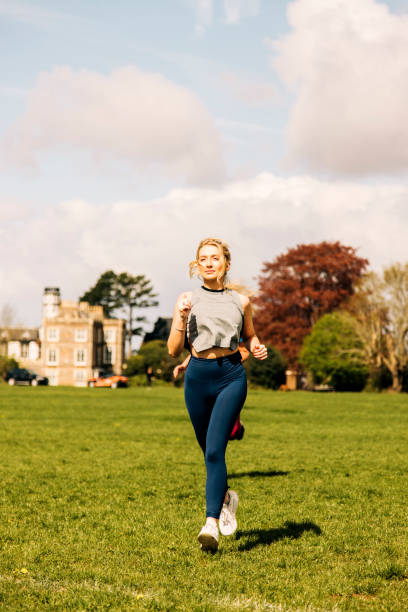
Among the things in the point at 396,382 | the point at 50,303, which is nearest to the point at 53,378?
the point at 50,303

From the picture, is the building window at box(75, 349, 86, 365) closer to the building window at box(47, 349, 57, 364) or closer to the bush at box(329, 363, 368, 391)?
the building window at box(47, 349, 57, 364)

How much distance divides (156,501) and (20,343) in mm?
91792

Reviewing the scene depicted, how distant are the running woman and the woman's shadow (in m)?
0.40

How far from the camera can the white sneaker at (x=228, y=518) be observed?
18.6 feet

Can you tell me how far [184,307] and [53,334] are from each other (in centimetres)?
8321

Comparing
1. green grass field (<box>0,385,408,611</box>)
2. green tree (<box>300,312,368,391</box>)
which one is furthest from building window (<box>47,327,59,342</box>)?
green grass field (<box>0,385,408,611</box>)

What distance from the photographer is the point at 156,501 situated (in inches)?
317

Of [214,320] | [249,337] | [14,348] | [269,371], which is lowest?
[269,371]

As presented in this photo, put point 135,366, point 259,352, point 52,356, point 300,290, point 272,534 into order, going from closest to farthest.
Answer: point 259,352, point 272,534, point 300,290, point 135,366, point 52,356

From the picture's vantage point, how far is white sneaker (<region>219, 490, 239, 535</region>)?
18.6ft

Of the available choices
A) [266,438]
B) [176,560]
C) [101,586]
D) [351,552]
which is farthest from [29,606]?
[266,438]

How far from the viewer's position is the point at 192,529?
21.4ft

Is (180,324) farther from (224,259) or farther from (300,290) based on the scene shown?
(300,290)

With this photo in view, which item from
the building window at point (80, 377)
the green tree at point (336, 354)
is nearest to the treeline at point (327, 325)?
the green tree at point (336, 354)
